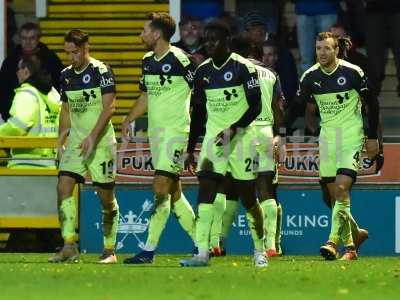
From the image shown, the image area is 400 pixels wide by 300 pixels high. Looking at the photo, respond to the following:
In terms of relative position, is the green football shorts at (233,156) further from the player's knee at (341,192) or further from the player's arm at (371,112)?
the player's arm at (371,112)

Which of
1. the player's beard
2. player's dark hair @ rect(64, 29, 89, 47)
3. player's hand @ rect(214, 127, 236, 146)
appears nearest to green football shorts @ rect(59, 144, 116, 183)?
player's dark hair @ rect(64, 29, 89, 47)

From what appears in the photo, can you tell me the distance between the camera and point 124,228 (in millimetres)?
18125

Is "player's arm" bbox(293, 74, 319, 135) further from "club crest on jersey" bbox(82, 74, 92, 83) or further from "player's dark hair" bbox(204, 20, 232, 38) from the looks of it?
"club crest on jersey" bbox(82, 74, 92, 83)

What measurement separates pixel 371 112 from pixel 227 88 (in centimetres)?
169

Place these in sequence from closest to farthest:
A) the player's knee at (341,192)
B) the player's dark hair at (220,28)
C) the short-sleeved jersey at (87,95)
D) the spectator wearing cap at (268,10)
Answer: the player's dark hair at (220,28)
the short-sleeved jersey at (87,95)
the player's knee at (341,192)
the spectator wearing cap at (268,10)

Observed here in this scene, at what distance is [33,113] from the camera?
57.6 feet

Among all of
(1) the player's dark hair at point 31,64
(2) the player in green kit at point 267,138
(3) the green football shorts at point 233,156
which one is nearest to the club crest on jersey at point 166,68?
(3) the green football shorts at point 233,156

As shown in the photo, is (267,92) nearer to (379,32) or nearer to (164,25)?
(164,25)

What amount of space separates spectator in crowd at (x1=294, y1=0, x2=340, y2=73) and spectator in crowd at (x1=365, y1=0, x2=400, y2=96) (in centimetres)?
49

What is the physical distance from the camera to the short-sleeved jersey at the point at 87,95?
49.1 feet

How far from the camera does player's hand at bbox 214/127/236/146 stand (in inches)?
551

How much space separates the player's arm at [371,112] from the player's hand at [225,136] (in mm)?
1735

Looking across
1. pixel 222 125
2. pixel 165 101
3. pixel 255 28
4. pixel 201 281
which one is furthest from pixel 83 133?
pixel 255 28

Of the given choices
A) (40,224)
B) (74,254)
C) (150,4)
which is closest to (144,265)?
(74,254)
